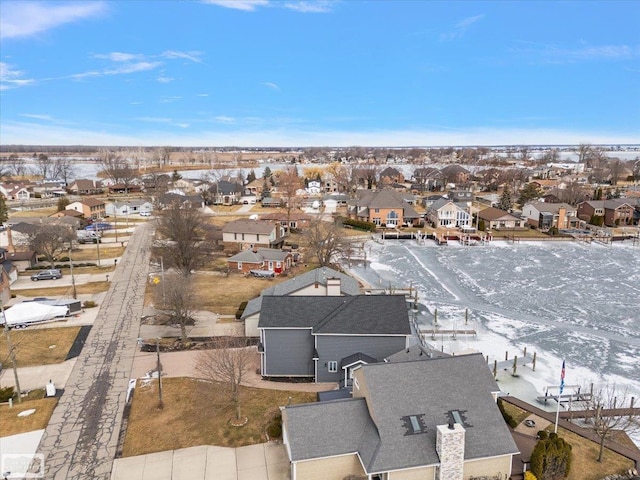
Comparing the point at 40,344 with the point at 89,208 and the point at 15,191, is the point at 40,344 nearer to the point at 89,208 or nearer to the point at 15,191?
the point at 89,208

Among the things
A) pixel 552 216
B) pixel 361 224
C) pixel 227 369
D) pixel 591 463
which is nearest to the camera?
pixel 591 463

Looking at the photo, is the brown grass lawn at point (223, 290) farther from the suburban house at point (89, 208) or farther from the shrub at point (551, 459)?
the suburban house at point (89, 208)

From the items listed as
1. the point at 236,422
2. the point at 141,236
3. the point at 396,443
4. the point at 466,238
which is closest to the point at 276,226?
the point at 141,236

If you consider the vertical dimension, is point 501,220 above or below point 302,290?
above

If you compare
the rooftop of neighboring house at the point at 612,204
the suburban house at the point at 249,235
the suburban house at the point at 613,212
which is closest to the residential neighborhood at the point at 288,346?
the suburban house at the point at 249,235

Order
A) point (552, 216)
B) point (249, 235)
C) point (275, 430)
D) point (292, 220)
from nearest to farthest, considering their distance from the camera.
Result: point (275, 430)
point (249, 235)
point (292, 220)
point (552, 216)

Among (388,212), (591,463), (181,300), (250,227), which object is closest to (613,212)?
(388,212)

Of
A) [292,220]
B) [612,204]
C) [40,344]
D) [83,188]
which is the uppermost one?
[83,188]
